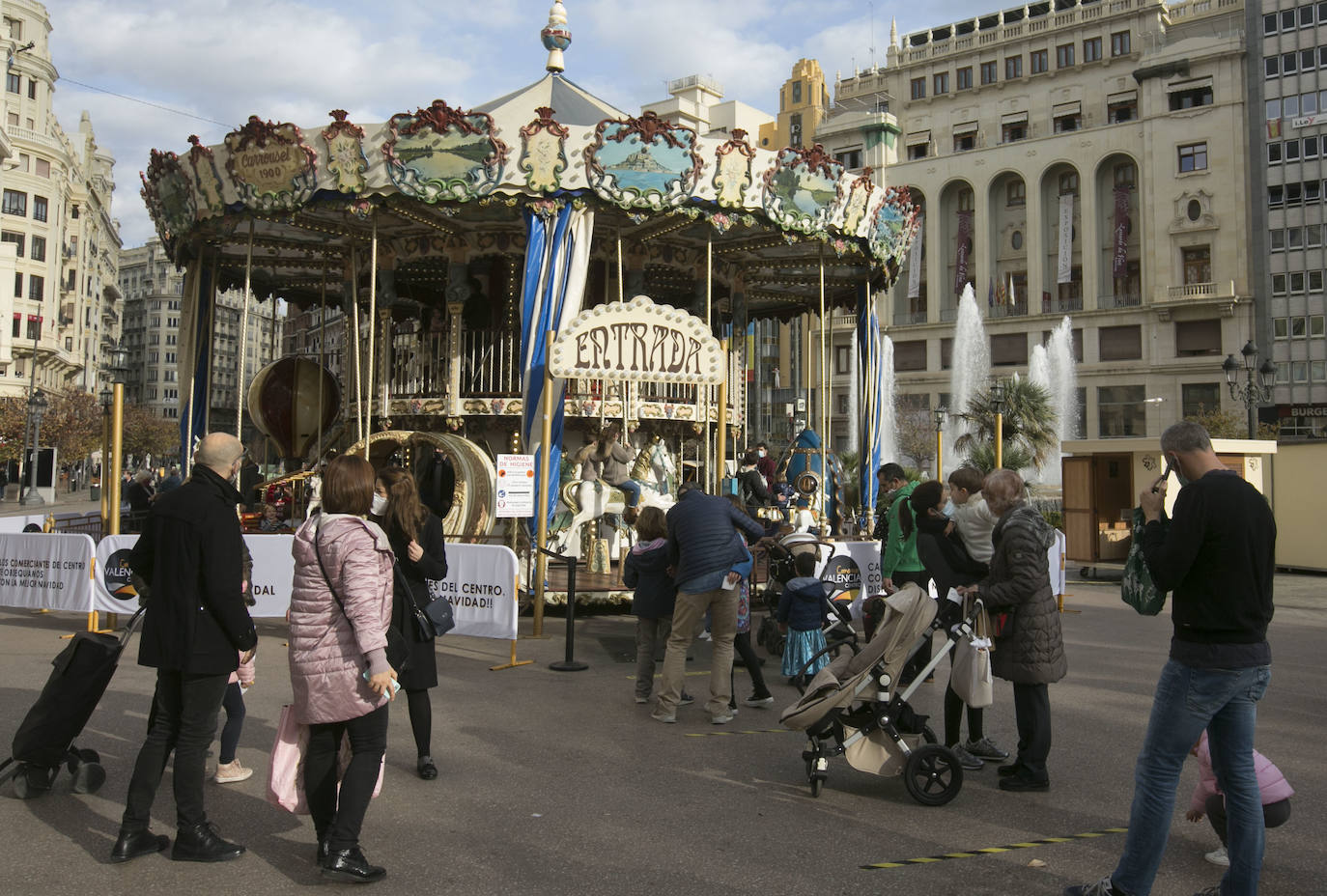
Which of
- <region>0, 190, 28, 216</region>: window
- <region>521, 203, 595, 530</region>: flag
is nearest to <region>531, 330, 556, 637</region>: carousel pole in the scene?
<region>521, 203, 595, 530</region>: flag

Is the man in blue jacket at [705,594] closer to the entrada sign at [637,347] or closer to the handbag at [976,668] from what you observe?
the handbag at [976,668]

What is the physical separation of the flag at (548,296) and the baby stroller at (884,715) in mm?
7441

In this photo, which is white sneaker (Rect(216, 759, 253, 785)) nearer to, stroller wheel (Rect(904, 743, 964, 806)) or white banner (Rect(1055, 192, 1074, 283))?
stroller wheel (Rect(904, 743, 964, 806))

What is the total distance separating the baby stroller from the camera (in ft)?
18.2

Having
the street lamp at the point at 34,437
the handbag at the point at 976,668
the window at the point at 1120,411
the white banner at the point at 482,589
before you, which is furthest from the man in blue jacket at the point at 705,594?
the window at the point at 1120,411

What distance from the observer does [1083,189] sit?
57500mm

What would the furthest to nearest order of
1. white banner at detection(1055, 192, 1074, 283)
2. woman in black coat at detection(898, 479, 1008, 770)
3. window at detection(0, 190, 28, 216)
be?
1. window at detection(0, 190, 28, 216)
2. white banner at detection(1055, 192, 1074, 283)
3. woman in black coat at detection(898, 479, 1008, 770)

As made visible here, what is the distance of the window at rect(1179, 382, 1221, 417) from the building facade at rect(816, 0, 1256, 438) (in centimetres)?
8

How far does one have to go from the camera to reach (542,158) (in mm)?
12812

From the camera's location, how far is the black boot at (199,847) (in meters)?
4.54

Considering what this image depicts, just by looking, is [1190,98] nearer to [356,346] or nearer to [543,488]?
[356,346]

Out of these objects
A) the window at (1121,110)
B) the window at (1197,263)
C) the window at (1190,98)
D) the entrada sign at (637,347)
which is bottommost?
the entrada sign at (637,347)

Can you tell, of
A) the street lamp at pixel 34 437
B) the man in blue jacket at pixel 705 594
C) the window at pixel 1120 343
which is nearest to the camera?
the man in blue jacket at pixel 705 594

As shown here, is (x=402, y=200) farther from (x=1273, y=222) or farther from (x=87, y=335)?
(x=87, y=335)
